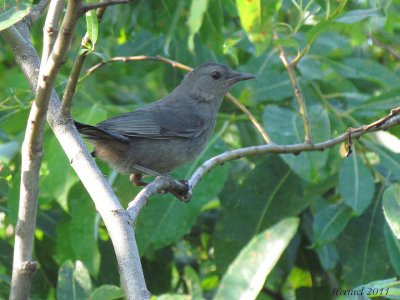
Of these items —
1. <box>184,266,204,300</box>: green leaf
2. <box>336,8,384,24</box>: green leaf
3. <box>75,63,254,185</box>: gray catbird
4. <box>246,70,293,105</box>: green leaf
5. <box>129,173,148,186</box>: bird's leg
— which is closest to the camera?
<box>184,266,204,300</box>: green leaf

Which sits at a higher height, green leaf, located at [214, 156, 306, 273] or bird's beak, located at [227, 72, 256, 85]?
bird's beak, located at [227, 72, 256, 85]

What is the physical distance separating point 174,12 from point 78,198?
1.46m

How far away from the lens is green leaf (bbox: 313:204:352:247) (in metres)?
4.44

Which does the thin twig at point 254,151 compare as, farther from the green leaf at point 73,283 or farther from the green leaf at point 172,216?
the green leaf at point 172,216

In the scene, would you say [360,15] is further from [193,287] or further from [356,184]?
[193,287]

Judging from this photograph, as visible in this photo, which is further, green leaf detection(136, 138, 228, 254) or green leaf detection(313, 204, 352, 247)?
green leaf detection(136, 138, 228, 254)

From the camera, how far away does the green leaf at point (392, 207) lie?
3.60 m

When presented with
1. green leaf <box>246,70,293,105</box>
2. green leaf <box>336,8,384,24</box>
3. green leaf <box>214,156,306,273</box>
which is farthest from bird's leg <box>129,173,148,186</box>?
green leaf <box>336,8,384,24</box>

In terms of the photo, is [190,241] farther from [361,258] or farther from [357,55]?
[357,55]

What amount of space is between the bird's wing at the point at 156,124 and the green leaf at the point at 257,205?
0.56 meters

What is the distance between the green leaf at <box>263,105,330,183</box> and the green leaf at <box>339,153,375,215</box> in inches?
6.9

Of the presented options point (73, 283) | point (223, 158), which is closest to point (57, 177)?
point (73, 283)

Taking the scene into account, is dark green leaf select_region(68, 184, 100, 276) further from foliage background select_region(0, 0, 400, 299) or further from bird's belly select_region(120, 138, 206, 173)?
bird's belly select_region(120, 138, 206, 173)

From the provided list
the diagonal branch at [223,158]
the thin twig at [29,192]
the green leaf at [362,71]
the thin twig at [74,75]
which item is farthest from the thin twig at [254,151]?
the green leaf at [362,71]
